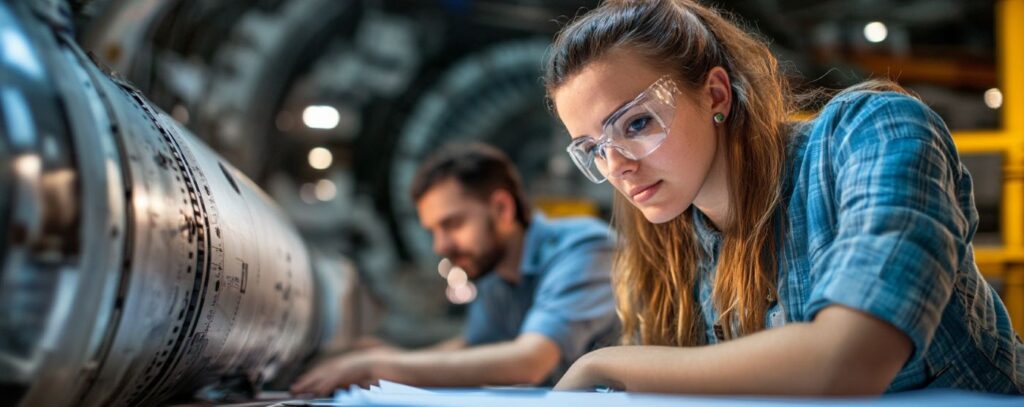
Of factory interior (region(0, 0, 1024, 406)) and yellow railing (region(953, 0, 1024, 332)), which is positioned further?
yellow railing (region(953, 0, 1024, 332))

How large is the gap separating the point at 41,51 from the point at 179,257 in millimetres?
171

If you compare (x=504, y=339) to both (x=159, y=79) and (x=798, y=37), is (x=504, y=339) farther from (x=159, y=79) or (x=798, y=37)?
(x=798, y=37)

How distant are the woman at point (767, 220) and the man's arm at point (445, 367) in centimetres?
43

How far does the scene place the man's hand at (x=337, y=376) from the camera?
1.24m

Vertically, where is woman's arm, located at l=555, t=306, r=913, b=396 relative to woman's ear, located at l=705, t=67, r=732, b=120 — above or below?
below

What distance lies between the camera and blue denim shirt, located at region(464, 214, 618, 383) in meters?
1.46

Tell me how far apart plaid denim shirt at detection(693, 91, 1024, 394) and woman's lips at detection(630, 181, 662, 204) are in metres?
0.12

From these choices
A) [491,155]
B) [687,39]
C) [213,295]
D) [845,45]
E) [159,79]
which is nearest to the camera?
[213,295]

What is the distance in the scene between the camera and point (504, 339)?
1.93m

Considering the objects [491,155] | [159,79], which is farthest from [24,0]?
[491,155]

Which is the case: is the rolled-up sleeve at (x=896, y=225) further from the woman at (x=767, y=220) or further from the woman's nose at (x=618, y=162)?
the woman's nose at (x=618, y=162)

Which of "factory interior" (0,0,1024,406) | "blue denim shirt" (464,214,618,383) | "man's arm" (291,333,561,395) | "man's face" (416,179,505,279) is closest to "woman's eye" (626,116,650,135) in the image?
"factory interior" (0,0,1024,406)

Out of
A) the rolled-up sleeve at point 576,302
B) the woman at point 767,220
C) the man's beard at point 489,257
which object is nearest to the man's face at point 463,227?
the man's beard at point 489,257

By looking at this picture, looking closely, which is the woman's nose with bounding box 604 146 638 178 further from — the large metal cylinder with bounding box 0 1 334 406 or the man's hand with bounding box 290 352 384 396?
the man's hand with bounding box 290 352 384 396
